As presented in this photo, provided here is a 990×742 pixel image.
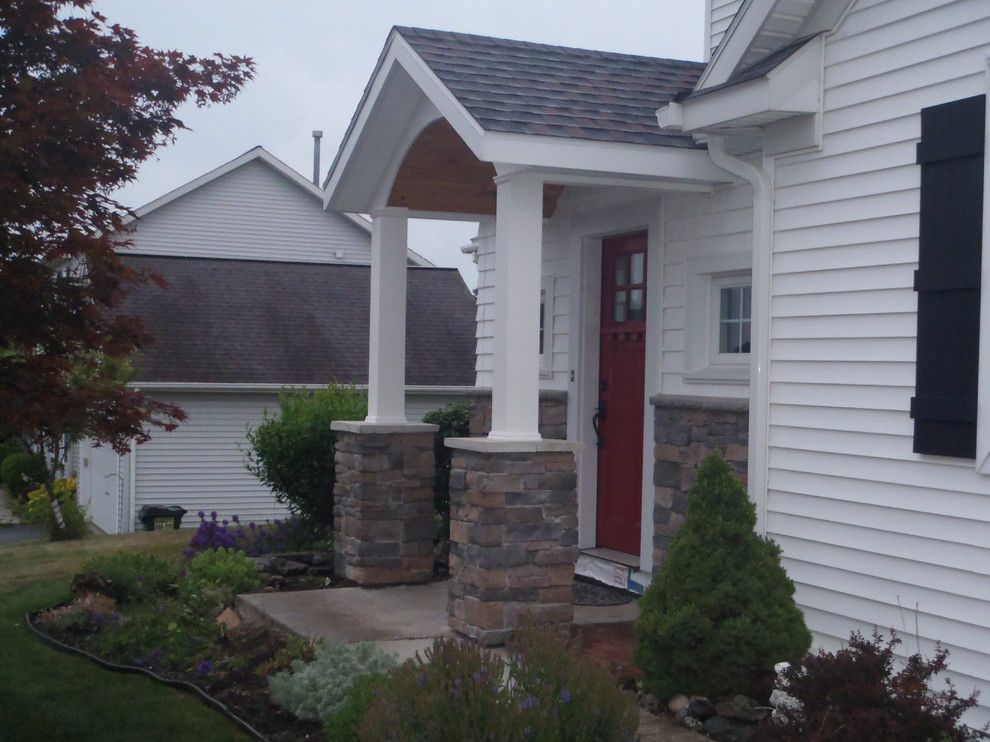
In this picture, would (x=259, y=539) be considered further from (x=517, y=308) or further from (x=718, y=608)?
(x=718, y=608)

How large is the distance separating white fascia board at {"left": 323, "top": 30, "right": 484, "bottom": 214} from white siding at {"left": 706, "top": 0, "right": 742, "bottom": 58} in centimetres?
213

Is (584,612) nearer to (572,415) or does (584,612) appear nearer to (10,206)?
(572,415)

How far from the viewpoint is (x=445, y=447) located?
1025cm

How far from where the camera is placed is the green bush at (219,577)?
853 cm

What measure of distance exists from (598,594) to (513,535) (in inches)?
73.8

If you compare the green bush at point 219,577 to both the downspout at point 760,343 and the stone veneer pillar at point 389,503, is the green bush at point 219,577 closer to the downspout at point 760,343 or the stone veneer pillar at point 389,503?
the stone veneer pillar at point 389,503

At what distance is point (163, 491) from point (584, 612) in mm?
14366

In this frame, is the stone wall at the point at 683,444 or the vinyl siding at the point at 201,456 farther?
the vinyl siding at the point at 201,456

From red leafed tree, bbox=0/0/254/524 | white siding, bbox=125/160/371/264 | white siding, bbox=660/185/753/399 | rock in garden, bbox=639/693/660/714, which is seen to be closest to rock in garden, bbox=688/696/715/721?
rock in garden, bbox=639/693/660/714

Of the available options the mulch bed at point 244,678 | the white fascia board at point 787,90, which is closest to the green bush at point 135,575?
the mulch bed at point 244,678

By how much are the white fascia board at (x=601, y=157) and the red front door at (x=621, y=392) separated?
55.7 inches

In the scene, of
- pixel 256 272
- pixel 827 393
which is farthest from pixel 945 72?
pixel 256 272

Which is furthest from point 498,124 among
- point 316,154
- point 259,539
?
point 316,154

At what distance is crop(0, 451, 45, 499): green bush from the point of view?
85.7 feet
